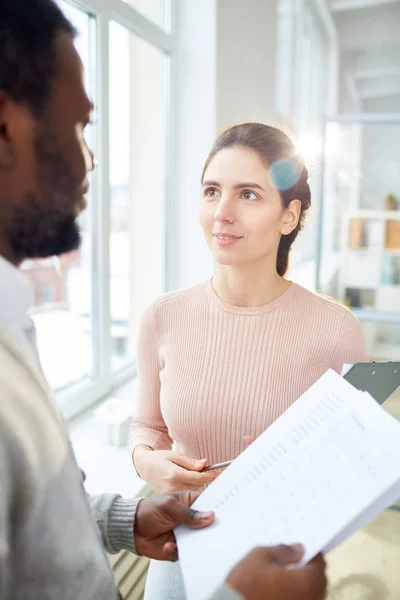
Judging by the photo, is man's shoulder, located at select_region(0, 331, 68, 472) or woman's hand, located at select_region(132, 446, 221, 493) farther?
woman's hand, located at select_region(132, 446, 221, 493)

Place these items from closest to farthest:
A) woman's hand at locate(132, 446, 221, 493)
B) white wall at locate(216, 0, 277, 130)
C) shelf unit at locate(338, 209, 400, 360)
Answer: woman's hand at locate(132, 446, 221, 493) → white wall at locate(216, 0, 277, 130) → shelf unit at locate(338, 209, 400, 360)

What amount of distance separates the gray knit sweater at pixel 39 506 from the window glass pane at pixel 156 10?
2.14 meters

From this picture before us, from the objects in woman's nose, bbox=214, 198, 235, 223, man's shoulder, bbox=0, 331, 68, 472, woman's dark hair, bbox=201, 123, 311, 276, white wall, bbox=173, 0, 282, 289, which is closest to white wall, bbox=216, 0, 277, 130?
white wall, bbox=173, 0, 282, 289

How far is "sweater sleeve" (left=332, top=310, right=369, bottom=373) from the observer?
1.05 metres

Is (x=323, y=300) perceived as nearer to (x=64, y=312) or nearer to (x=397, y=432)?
(x=397, y=432)

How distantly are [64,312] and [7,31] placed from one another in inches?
56.4

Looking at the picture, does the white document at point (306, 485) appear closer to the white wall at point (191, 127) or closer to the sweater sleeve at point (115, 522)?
the sweater sleeve at point (115, 522)

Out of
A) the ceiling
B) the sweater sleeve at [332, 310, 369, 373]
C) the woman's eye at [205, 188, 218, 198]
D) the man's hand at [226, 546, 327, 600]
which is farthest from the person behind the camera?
the ceiling

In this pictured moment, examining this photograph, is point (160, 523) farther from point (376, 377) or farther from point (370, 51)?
point (370, 51)

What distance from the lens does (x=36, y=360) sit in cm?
56

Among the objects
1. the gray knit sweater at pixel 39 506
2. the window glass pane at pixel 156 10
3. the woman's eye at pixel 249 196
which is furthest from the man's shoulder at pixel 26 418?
the window glass pane at pixel 156 10

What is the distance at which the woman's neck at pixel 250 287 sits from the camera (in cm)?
114

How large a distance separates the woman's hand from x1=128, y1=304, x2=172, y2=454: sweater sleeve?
12cm

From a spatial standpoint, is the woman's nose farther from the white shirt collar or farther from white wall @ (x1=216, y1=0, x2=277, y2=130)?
white wall @ (x1=216, y1=0, x2=277, y2=130)
